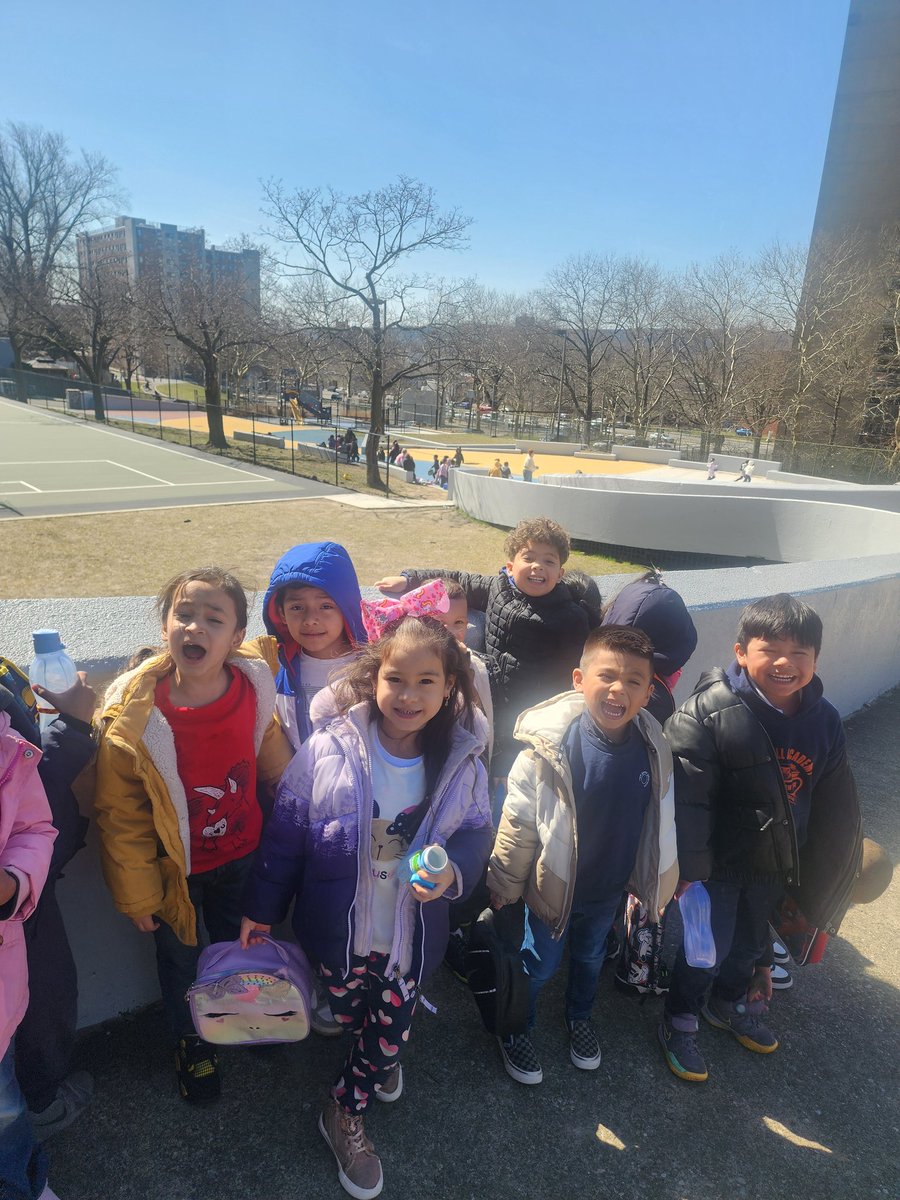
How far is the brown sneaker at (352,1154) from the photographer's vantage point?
1794mm

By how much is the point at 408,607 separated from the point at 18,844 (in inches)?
48.9

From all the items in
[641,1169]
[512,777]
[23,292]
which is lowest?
[641,1169]

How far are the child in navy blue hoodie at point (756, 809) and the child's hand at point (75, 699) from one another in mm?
1724

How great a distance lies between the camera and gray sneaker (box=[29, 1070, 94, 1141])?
6.11ft

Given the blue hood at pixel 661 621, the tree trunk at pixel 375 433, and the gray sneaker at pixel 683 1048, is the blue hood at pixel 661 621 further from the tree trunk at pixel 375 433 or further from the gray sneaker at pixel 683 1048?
the tree trunk at pixel 375 433

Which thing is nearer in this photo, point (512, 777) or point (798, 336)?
point (512, 777)

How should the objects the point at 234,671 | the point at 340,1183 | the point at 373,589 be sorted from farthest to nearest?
the point at 373,589 → the point at 234,671 → the point at 340,1183

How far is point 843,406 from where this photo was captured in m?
38.1

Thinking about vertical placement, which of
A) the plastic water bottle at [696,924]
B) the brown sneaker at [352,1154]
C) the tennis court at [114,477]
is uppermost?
the plastic water bottle at [696,924]

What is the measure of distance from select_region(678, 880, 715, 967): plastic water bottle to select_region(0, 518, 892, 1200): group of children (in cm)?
6

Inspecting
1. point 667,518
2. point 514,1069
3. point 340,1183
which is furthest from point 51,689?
point 667,518

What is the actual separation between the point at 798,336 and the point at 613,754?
44136mm

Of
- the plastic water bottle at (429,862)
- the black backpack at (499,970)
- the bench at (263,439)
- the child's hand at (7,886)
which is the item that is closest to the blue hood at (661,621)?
the black backpack at (499,970)

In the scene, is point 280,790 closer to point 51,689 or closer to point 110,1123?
point 51,689
